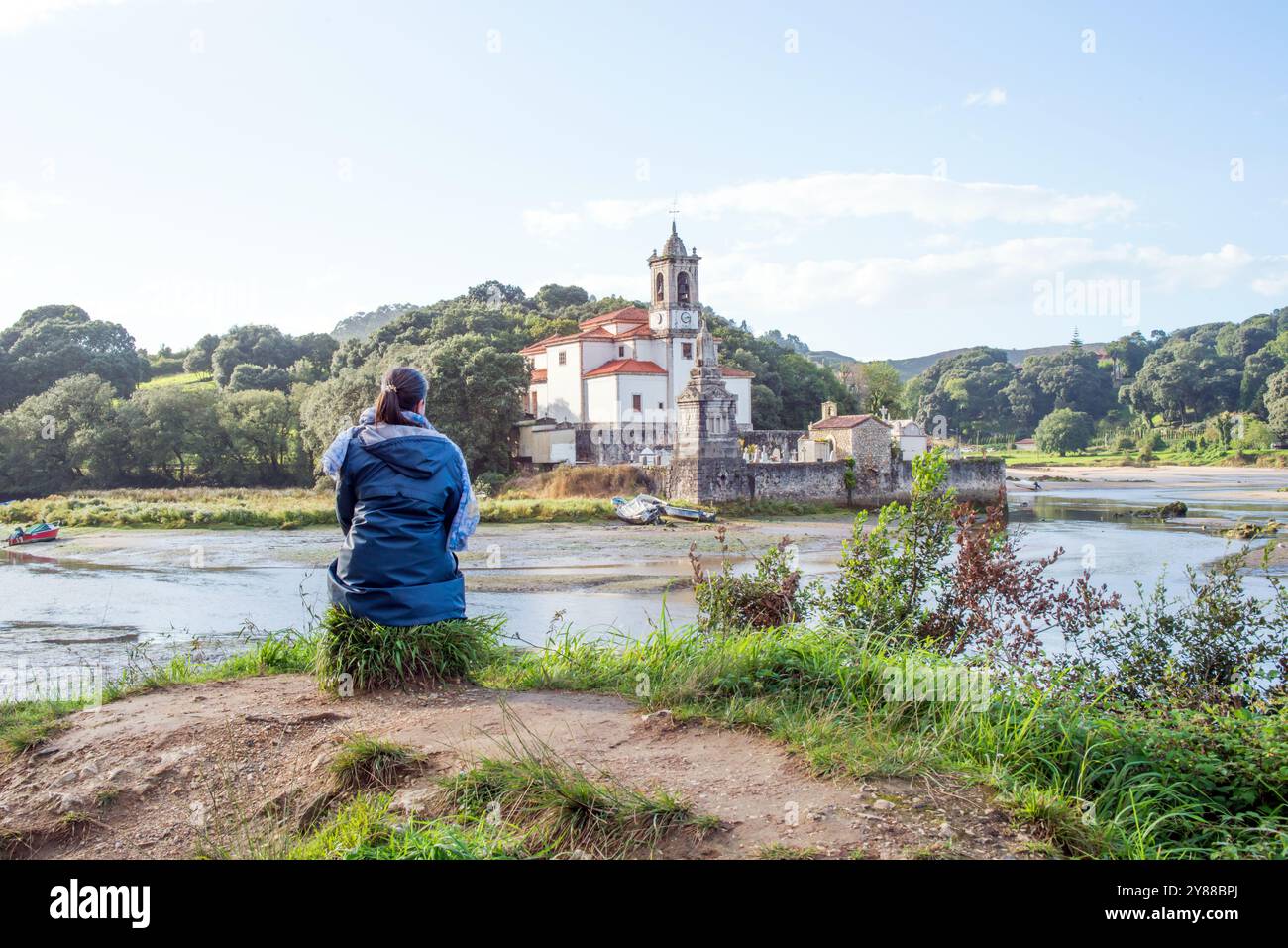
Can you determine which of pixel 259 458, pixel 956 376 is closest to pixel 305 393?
pixel 259 458

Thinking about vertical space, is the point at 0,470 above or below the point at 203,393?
below

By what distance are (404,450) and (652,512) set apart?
31.5 m

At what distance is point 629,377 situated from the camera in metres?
55.4

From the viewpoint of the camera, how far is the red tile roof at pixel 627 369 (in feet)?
182

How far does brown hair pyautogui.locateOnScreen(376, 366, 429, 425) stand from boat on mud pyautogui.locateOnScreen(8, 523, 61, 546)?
30388 mm

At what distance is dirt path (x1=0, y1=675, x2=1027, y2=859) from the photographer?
420 centimetres

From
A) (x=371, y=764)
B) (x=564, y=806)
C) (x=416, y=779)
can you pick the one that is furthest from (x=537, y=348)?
(x=564, y=806)

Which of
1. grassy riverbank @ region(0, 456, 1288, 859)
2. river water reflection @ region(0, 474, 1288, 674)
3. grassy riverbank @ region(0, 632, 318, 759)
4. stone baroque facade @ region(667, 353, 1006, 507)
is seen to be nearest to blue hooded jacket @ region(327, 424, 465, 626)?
grassy riverbank @ region(0, 456, 1288, 859)

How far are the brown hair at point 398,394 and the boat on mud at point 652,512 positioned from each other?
30807mm

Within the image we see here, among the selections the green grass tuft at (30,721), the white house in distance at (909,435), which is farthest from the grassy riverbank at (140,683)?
the white house in distance at (909,435)

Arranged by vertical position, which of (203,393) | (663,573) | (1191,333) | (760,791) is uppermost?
(1191,333)
